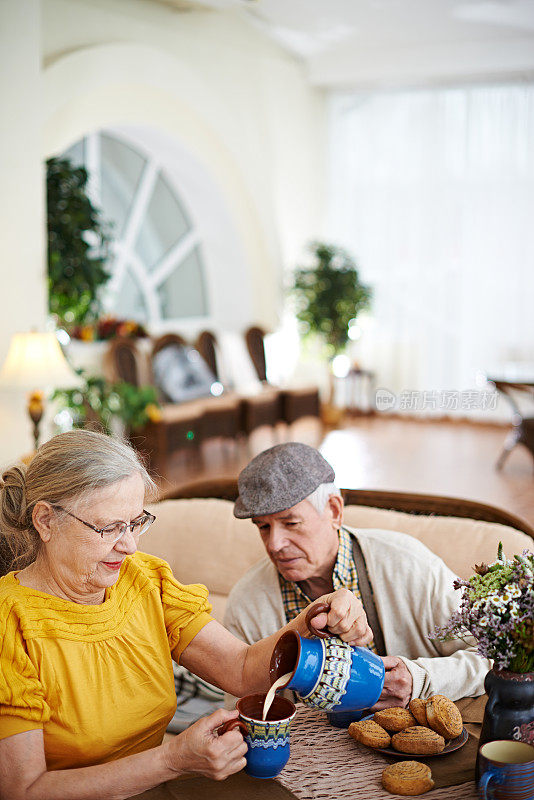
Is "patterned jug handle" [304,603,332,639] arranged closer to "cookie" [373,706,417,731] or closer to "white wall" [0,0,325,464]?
"cookie" [373,706,417,731]

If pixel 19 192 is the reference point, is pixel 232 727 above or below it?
below

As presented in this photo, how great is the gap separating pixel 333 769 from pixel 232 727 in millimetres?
223

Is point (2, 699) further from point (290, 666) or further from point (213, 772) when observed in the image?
point (290, 666)

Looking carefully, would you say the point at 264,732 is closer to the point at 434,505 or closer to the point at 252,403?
the point at 434,505

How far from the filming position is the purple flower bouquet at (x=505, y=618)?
131 centimetres

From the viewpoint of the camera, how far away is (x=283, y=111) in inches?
351

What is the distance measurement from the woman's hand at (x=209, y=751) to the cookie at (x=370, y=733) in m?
0.23

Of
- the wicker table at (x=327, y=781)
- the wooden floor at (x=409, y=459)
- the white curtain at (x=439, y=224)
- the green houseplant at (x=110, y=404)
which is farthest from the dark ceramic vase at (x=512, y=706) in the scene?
the white curtain at (x=439, y=224)

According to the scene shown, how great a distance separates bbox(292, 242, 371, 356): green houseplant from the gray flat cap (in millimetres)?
6764

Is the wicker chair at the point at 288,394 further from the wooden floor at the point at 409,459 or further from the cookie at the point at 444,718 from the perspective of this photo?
the cookie at the point at 444,718

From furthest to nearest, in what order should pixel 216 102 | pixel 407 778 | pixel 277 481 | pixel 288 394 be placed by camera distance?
pixel 288 394, pixel 216 102, pixel 277 481, pixel 407 778

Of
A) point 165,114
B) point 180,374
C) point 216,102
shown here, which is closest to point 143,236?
point 165,114

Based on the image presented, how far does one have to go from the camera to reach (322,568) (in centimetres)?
201

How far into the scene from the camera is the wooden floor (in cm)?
630
